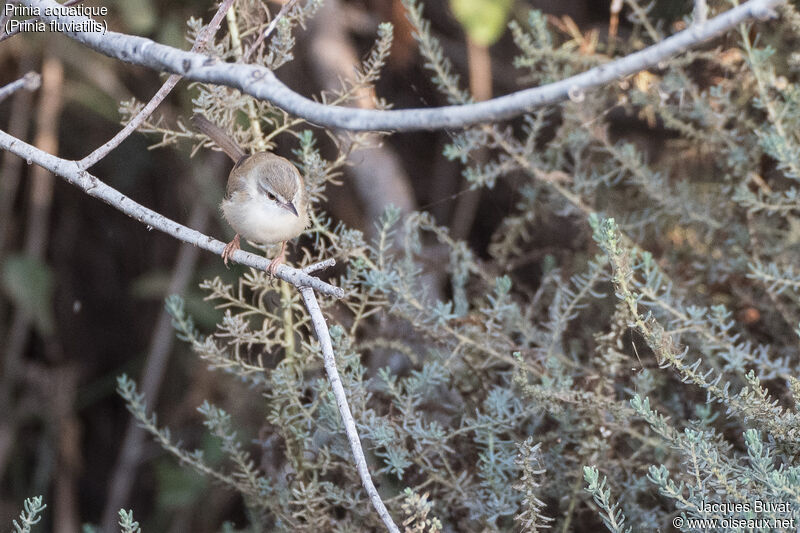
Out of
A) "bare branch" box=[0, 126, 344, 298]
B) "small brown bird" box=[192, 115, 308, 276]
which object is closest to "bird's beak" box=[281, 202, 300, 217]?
"small brown bird" box=[192, 115, 308, 276]

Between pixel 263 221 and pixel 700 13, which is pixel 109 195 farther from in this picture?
pixel 700 13

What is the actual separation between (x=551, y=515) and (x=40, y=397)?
123 inches

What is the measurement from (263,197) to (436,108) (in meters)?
1.23

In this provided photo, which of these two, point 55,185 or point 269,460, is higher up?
point 55,185

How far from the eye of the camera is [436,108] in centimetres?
110

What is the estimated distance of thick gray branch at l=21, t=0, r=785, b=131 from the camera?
102 cm

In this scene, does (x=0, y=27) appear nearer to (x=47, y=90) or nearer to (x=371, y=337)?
(x=371, y=337)

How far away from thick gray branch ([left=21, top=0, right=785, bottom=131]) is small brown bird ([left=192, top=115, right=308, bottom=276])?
2.73ft

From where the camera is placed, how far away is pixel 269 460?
2.32 meters

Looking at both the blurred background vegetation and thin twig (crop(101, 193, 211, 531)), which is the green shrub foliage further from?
thin twig (crop(101, 193, 211, 531))

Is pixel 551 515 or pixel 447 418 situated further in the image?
pixel 447 418

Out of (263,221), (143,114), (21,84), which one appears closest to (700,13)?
(143,114)

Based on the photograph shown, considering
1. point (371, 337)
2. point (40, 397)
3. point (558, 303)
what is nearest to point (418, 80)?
point (371, 337)

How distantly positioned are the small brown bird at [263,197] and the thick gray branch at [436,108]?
2.73 feet
